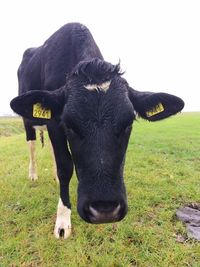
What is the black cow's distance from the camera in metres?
3.29

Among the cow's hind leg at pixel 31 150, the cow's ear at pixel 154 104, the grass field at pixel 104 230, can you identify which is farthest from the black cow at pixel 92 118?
the cow's hind leg at pixel 31 150

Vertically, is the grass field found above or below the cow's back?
below

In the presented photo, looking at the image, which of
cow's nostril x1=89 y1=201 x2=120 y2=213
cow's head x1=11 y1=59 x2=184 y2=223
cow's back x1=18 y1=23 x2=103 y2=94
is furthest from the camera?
cow's back x1=18 y1=23 x2=103 y2=94

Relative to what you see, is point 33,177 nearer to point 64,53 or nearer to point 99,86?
point 64,53

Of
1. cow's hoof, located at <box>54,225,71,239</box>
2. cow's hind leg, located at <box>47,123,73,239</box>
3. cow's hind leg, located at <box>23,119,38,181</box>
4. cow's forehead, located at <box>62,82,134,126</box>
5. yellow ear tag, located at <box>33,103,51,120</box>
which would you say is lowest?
cow's hind leg, located at <box>23,119,38,181</box>

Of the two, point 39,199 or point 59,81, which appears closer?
point 59,81

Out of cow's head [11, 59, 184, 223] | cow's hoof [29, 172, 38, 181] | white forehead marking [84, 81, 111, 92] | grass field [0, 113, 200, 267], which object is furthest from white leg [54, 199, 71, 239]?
cow's hoof [29, 172, 38, 181]

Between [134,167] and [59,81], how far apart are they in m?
4.52

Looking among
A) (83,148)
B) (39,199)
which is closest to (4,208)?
(39,199)

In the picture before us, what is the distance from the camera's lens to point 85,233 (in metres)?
4.62

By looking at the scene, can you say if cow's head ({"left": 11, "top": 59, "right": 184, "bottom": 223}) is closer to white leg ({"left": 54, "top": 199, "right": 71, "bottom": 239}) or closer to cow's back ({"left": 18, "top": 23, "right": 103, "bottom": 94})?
cow's back ({"left": 18, "top": 23, "right": 103, "bottom": 94})

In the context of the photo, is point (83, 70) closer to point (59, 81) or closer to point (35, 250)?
point (59, 81)

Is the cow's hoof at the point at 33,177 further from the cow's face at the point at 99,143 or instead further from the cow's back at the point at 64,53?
the cow's face at the point at 99,143

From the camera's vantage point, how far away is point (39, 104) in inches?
165
